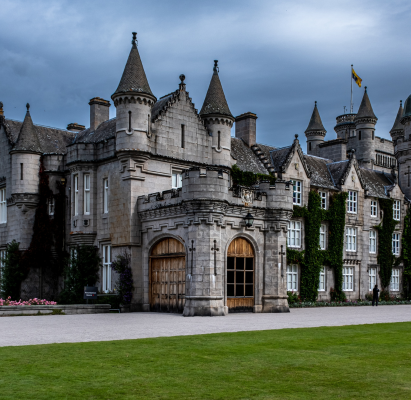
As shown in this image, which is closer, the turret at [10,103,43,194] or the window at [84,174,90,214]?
the window at [84,174,90,214]

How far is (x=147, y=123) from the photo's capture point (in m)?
28.6

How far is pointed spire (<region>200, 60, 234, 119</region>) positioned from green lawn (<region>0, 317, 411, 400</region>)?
19.4m

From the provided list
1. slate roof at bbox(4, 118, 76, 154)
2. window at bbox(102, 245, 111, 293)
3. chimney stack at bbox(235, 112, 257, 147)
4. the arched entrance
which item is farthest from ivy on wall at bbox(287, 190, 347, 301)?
slate roof at bbox(4, 118, 76, 154)

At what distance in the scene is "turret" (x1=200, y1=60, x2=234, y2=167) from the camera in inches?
1227

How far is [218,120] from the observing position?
31.2 meters

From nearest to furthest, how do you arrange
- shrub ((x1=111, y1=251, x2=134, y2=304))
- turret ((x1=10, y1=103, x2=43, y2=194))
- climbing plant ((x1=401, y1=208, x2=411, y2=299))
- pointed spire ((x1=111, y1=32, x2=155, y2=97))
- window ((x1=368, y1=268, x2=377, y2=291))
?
1. shrub ((x1=111, y1=251, x2=134, y2=304))
2. pointed spire ((x1=111, y1=32, x2=155, y2=97))
3. turret ((x1=10, y1=103, x2=43, y2=194))
4. window ((x1=368, y1=268, x2=377, y2=291))
5. climbing plant ((x1=401, y1=208, x2=411, y2=299))

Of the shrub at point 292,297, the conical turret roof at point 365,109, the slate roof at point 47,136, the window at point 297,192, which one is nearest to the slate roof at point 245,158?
the window at point 297,192

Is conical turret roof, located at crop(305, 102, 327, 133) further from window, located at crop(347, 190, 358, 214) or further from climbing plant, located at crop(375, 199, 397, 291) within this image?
window, located at crop(347, 190, 358, 214)

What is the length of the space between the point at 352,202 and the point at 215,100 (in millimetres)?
13763

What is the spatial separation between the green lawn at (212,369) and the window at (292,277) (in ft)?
70.3

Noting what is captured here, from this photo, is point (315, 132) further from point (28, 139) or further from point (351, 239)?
point (28, 139)

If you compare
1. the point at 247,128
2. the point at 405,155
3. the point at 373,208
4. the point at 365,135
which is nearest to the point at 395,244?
the point at 373,208

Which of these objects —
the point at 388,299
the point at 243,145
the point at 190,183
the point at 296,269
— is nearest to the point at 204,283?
the point at 190,183

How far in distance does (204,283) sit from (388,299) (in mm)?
21417
